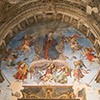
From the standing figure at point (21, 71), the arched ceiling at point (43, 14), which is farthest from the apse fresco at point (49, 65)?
the arched ceiling at point (43, 14)

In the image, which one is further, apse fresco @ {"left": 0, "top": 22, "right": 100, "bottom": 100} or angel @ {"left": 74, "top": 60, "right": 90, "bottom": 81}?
angel @ {"left": 74, "top": 60, "right": 90, "bottom": 81}

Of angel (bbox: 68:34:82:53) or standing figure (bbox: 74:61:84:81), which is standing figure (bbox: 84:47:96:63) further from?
standing figure (bbox: 74:61:84:81)

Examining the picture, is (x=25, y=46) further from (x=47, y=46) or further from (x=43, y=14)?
(x=43, y=14)

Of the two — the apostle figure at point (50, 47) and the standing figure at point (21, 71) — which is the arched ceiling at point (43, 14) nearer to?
the apostle figure at point (50, 47)

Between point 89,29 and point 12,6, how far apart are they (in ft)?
11.8

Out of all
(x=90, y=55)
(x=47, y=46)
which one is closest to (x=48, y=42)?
(x=47, y=46)

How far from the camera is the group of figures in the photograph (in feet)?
42.2

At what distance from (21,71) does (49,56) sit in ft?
4.64

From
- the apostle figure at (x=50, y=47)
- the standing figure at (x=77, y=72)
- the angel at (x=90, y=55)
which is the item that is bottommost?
the standing figure at (x=77, y=72)

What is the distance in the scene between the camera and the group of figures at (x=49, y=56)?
12875 millimetres

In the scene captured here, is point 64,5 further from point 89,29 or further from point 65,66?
point 65,66

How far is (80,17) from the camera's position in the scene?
13.6 meters

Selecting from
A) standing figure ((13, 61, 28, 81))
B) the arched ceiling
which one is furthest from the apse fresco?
the arched ceiling

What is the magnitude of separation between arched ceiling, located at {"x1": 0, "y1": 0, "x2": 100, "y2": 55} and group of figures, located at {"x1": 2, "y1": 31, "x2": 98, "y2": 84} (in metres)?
0.50
